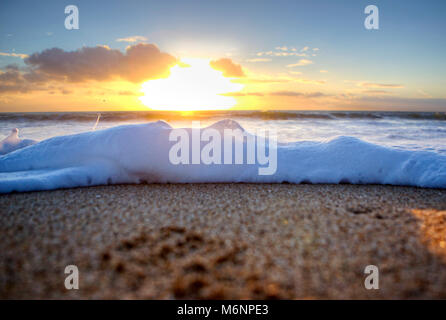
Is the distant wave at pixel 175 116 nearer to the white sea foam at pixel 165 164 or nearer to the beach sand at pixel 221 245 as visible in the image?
the white sea foam at pixel 165 164

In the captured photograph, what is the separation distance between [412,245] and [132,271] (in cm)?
180

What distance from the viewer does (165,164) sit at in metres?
3.03

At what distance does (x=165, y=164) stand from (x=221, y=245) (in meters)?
1.73

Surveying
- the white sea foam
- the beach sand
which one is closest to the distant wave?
the white sea foam

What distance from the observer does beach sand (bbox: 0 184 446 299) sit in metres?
1.21

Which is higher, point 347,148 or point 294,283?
point 347,148

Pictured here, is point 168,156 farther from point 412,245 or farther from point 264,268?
point 412,245

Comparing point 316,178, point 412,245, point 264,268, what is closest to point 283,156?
point 316,178

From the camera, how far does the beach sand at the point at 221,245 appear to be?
1213 mm

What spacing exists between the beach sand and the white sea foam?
555 millimetres

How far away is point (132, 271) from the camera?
1.31 metres

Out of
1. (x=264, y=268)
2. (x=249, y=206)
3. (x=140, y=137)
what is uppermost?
(x=140, y=137)
